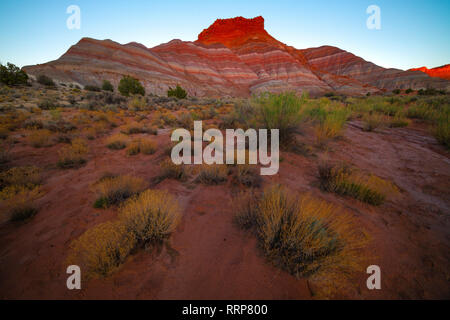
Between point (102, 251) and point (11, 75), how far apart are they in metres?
31.5

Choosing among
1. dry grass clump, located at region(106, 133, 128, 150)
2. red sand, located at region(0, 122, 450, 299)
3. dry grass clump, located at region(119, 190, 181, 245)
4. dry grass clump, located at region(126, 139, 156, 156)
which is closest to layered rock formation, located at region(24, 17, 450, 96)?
dry grass clump, located at region(106, 133, 128, 150)

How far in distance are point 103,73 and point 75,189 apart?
42.7 meters

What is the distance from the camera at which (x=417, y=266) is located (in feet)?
5.14

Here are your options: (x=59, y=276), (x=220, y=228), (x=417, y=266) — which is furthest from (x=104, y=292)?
(x=417, y=266)

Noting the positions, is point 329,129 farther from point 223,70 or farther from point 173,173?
point 223,70

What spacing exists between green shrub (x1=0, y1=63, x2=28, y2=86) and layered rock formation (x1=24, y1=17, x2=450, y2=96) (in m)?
11.4

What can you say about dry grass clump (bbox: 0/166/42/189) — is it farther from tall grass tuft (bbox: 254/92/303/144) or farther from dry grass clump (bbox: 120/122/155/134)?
tall grass tuft (bbox: 254/92/303/144)

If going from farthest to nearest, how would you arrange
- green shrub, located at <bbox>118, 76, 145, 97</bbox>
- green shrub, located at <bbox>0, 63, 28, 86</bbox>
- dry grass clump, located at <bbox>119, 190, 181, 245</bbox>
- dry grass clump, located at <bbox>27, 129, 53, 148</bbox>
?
green shrub, located at <bbox>118, 76, 145, 97</bbox> < green shrub, located at <bbox>0, 63, 28, 86</bbox> < dry grass clump, located at <bbox>27, 129, 53, 148</bbox> < dry grass clump, located at <bbox>119, 190, 181, 245</bbox>

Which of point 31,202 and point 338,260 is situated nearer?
point 338,260

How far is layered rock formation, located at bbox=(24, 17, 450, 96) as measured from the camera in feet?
114

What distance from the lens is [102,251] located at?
149 centimetres

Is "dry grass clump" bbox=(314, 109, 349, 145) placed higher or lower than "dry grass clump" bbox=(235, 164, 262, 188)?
higher

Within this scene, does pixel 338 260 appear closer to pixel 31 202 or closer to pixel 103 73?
pixel 31 202

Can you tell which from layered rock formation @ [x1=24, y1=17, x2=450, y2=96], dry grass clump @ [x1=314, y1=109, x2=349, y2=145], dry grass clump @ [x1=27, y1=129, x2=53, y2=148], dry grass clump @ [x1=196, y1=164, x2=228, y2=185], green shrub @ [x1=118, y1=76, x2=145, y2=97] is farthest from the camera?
layered rock formation @ [x1=24, y1=17, x2=450, y2=96]
